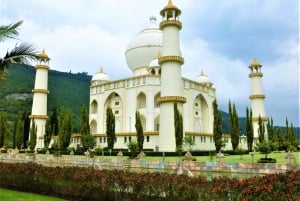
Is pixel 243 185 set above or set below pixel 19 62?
below

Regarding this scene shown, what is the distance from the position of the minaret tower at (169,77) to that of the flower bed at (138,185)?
16141 mm

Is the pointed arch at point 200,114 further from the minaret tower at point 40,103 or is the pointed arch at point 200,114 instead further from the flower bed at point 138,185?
the flower bed at point 138,185

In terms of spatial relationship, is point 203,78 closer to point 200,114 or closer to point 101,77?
point 200,114

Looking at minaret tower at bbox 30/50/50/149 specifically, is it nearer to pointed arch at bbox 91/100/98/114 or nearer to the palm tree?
pointed arch at bbox 91/100/98/114

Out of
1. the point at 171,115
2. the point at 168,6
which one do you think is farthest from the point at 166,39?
the point at 171,115

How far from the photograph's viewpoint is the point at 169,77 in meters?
26.9

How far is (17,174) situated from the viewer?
10602 millimetres

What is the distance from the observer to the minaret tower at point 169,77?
2612 cm

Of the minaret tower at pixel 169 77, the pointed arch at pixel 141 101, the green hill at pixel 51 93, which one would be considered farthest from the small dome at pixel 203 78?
the green hill at pixel 51 93

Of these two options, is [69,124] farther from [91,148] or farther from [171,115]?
[171,115]

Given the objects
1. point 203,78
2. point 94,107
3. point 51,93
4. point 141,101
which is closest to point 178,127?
point 141,101

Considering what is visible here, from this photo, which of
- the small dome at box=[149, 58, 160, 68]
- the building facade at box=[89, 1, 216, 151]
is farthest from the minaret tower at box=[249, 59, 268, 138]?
the small dome at box=[149, 58, 160, 68]

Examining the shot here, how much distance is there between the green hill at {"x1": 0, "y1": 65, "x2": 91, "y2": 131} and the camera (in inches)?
2544

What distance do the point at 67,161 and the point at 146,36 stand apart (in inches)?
864
